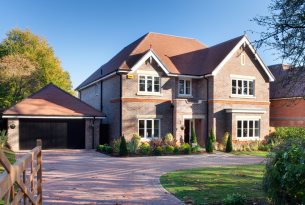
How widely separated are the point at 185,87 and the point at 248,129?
21.1ft

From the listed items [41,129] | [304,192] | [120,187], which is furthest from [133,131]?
[304,192]

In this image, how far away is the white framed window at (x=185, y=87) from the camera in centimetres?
2581

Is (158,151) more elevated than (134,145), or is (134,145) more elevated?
(134,145)

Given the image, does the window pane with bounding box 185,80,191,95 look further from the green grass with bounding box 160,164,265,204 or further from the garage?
the green grass with bounding box 160,164,265,204

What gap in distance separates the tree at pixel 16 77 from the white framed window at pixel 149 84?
19113 millimetres

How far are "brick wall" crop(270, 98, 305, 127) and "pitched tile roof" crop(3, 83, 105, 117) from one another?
1808cm

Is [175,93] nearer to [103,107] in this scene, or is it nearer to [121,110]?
[121,110]

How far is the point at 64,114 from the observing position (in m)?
22.6

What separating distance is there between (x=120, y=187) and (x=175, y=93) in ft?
51.3

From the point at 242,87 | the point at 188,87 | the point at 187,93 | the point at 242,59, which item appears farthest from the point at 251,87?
the point at 187,93

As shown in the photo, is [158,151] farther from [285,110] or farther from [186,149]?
[285,110]

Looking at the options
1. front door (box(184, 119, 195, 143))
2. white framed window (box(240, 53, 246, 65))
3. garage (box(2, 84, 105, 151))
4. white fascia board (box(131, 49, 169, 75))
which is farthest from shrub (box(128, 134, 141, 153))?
white framed window (box(240, 53, 246, 65))

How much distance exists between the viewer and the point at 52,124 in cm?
2284

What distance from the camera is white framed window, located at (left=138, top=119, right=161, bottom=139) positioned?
922 inches
